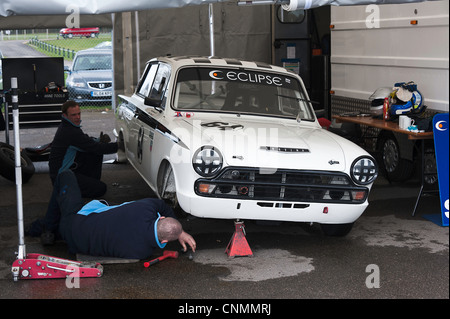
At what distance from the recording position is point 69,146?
310 inches

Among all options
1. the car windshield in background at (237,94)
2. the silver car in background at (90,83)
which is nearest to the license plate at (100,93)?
the silver car in background at (90,83)

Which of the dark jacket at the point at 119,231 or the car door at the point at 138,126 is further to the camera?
the car door at the point at 138,126

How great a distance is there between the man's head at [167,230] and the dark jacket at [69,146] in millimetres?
2527

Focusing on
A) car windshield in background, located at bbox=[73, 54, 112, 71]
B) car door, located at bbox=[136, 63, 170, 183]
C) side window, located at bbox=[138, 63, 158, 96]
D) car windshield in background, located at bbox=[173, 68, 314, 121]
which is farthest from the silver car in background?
car windshield in background, located at bbox=[173, 68, 314, 121]

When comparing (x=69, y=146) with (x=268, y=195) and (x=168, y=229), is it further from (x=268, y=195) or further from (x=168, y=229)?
(x=268, y=195)

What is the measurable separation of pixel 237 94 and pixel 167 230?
2.34m

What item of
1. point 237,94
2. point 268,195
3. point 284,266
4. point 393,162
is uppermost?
point 237,94

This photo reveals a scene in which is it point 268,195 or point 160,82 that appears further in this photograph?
point 160,82

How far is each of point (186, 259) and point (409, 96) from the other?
3.86 meters

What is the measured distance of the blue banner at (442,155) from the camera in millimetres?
6980

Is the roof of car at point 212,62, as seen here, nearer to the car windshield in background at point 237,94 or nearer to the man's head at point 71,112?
the car windshield in background at point 237,94

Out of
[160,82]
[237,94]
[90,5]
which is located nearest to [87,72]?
[160,82]

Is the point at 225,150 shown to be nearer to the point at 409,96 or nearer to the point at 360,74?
the point at 409,96

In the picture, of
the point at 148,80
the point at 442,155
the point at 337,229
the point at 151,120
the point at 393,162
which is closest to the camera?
the point at 337,229
